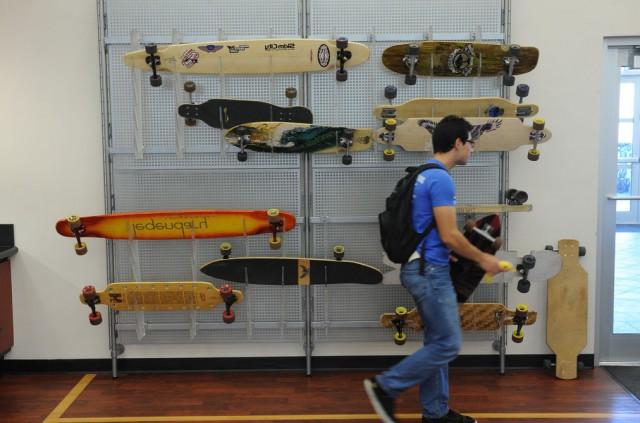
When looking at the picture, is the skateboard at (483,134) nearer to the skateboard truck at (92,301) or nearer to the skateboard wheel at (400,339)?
the skateboard wheel at (400,339)

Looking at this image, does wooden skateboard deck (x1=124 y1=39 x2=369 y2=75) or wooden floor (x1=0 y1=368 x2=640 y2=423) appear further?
wooden skateboard deck (x1=124 y1=39 x2=369 y2=75)

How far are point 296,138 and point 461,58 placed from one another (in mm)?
1080

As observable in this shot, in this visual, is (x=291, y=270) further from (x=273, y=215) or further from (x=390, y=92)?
(x=390, y=92)

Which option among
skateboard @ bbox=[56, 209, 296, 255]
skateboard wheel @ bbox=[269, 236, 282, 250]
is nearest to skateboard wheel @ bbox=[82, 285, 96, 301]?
skateboard @ bbox=[56, 209, 296, 255]

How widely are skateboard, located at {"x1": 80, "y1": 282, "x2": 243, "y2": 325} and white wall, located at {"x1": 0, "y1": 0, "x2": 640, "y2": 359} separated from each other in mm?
302

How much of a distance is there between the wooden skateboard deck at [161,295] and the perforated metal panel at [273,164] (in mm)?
125

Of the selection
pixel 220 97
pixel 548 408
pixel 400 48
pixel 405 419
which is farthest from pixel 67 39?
pixel 548 408

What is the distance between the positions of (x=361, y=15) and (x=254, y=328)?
2.06m

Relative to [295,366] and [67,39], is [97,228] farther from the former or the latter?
[295,366]

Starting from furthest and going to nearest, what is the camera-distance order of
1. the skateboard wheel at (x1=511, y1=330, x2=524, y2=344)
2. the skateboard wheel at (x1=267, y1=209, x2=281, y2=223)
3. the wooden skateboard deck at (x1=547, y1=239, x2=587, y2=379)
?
the wooden skateboard deck at (x1=547, y1=239, x2=587, y2=379)
the skateboard wheel at (x1=511, y1=330, x2=524, y2=344)
the skateboard wheel at (x1=267, y1=209, x2=281, y2=223)

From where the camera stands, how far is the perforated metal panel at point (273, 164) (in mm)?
3699

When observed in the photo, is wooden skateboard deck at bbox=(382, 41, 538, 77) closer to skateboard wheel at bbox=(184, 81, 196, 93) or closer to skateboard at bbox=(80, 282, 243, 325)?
skateboard wheel at bbox=(184, 81, 196, 93)

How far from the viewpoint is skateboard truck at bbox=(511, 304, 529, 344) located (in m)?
3.61

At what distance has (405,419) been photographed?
10.6ft
